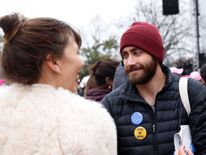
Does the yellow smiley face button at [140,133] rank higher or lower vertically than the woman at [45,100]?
lower

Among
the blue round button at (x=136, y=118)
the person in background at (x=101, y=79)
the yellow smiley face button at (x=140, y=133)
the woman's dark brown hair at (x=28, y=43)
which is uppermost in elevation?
the woman's dark brown hair at (x=28, y=43)

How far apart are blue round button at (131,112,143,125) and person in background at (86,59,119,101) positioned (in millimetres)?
1428

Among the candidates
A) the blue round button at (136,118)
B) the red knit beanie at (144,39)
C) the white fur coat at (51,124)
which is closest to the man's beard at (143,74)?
the red knit beanie at (144,39)

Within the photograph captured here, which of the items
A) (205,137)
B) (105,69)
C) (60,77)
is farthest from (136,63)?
(105,69)

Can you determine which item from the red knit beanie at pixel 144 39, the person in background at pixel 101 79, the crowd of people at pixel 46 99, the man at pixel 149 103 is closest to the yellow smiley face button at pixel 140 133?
the man at pixel 149 103

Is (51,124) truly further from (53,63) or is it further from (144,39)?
(144,39)

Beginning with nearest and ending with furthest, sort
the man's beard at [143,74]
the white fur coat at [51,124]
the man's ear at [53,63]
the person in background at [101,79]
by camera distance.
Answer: the white fur coat at [51,124] < the man's ear at [53,63] < the man's beard at [143,74] < the person in background at [101,79]

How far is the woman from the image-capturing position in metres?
2.03

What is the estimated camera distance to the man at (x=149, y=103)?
292 cm

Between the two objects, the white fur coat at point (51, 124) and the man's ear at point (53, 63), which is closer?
the white fur coat at point (51, 124)

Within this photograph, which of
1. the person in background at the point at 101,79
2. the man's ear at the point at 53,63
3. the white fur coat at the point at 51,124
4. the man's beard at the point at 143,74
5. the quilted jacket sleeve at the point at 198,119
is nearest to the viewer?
the white fur coat at the point at 51,124

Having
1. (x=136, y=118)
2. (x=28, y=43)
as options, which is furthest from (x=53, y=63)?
(x=136, y=118)

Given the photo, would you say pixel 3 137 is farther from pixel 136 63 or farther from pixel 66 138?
Result: pixel 136 63

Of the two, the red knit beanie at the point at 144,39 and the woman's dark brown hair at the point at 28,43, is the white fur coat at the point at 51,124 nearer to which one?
the woman's dark brown hair at the point at 28,43
